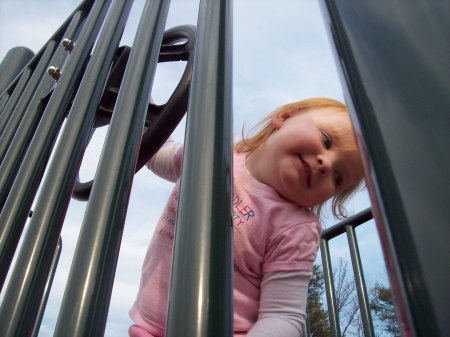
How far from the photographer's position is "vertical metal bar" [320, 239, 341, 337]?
1.47m

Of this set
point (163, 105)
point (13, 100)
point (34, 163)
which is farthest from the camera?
point (13, 100)

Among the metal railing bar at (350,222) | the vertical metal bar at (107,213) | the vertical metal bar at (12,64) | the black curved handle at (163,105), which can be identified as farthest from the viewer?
the metal railing bar at (350,222)

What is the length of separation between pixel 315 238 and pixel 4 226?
2.50ft

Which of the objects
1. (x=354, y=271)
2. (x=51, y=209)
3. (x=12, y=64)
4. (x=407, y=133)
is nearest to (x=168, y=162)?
(x=12, y=64)

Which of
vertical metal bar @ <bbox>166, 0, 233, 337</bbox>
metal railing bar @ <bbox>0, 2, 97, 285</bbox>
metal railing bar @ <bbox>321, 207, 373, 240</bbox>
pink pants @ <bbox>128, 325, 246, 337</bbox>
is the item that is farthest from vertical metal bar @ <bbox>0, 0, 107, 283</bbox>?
metal railing bar @ <bbox>321, 207, 373, 240</bbox>

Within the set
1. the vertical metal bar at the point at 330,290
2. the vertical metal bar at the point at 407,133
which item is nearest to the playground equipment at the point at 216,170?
the vertical metal bar at the point at 407,133

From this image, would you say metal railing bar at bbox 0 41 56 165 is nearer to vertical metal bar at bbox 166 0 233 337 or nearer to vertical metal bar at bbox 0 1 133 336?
vertical metal bar at bbox 0 1 133 336

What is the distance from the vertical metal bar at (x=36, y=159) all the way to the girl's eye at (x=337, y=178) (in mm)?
718

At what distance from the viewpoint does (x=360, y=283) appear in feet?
4.62

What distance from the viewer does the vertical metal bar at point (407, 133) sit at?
14cm

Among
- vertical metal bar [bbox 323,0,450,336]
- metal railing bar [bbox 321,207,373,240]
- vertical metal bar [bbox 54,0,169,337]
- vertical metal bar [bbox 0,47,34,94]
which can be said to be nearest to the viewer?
vertical metal bar [bbox 323,0,450,336]

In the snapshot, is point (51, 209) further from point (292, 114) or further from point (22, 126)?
point (292, 114)

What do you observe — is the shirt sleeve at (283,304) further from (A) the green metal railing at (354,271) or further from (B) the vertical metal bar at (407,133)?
(B) the vertical metal bar at (407,133)

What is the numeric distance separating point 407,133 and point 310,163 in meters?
0.90
